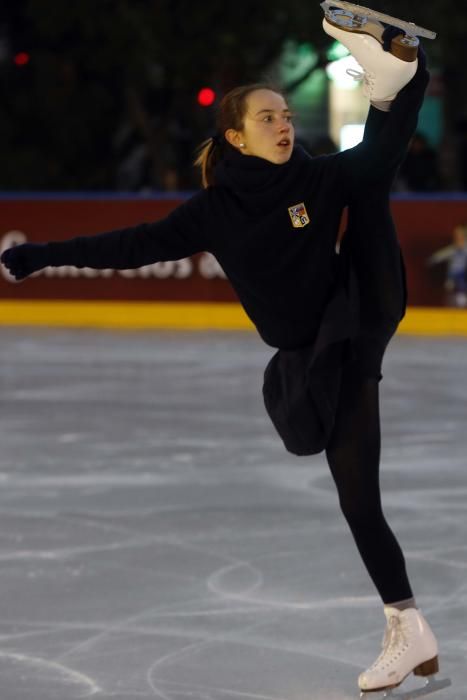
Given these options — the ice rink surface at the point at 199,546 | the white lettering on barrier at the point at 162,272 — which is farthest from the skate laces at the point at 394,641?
the white lettering on barrier at the point at 162,272

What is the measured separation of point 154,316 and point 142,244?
12645 millimetres

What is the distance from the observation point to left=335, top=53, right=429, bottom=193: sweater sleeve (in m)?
4.27

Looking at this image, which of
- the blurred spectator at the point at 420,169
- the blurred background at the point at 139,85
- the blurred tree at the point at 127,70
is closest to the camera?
the blurred spectator at the point at 420,169

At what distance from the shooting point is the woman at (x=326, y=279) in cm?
436

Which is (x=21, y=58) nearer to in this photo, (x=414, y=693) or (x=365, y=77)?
(x=365, y=77)

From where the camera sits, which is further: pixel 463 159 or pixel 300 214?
pixel 463 159

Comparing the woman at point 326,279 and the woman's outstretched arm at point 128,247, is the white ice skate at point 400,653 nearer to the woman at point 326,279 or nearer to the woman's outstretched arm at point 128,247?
the woman at point 326,279

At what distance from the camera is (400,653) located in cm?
444

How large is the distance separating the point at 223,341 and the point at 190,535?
8662 mm

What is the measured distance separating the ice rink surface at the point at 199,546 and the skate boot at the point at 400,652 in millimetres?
168

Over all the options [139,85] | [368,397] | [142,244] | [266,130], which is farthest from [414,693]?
[139,85]


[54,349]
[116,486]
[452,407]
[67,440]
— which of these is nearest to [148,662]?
[116,486]

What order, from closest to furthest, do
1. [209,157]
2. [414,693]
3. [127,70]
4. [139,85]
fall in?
[414,693], [209,157], [127,70], [139,85]

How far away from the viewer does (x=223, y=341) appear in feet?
50.8
